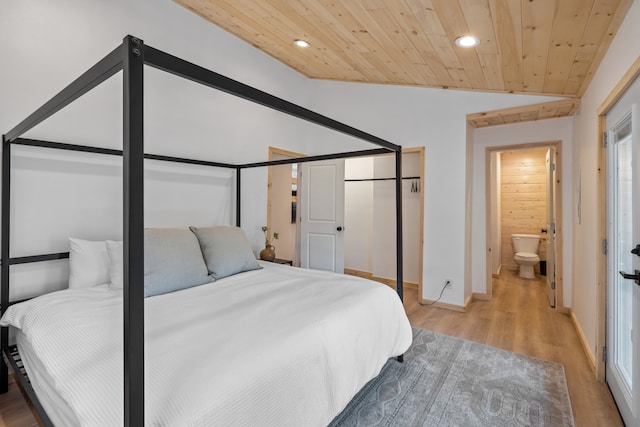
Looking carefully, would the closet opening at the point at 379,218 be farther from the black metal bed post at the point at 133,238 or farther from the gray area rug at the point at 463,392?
the black metal bed post at the point at 133,238

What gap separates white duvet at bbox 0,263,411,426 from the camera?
102 centimetres

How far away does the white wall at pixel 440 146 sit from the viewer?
3.75m

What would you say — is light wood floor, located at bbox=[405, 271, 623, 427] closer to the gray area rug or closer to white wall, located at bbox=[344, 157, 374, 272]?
the gray area rug

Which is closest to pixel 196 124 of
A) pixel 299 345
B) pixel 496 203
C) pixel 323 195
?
pixel 323 195

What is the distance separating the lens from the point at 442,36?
241 centimetres

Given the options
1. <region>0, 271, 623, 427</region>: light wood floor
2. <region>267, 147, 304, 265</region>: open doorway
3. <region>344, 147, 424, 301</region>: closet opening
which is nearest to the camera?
<region>0, 271, 623, 427</region>: light wood floor

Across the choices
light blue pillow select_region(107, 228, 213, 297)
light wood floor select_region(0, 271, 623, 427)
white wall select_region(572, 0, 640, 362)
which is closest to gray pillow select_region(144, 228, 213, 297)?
light blue pillow select_region(107, 228, 213, 297)

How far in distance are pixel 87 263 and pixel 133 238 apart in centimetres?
175

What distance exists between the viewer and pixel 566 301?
368 cm

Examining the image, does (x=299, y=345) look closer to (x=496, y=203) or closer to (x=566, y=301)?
(x=566, y=301)

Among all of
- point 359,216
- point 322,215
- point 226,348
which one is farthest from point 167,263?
point 359,216

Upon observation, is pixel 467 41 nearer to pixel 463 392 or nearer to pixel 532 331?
pixel 463 392

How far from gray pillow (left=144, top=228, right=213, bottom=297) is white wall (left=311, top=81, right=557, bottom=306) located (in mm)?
2737

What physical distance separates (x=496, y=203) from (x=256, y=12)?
5.14 m
